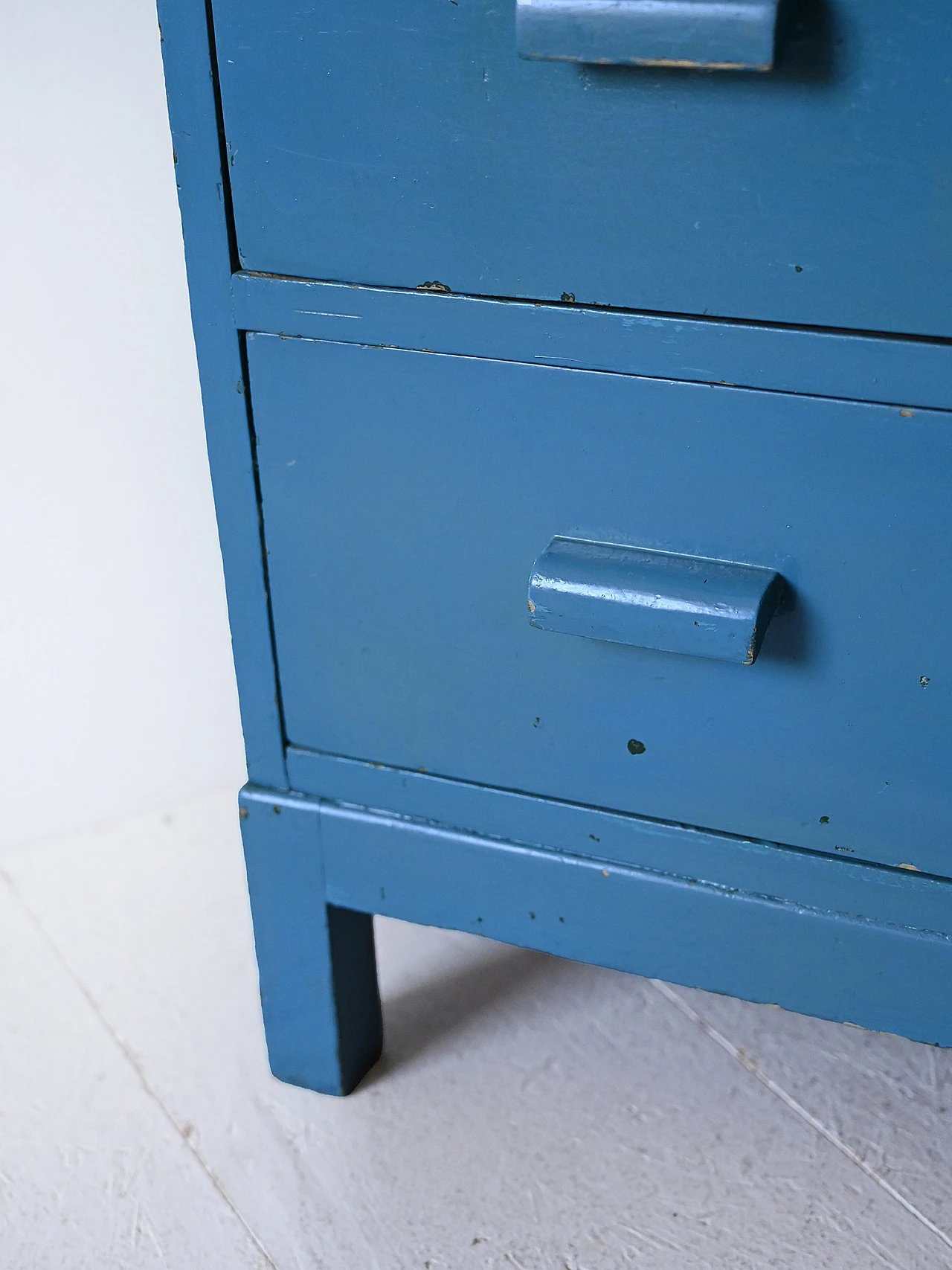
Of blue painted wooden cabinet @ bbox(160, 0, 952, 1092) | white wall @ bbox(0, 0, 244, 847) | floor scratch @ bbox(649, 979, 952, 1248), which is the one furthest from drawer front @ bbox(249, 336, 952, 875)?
white wall @ bbox(0, 0, 244, 847)

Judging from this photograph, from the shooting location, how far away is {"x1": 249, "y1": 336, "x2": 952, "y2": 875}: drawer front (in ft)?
2.33

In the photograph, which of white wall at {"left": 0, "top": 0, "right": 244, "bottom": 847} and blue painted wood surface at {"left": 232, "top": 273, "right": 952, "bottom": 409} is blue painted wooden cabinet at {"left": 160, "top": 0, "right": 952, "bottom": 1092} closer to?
blue painted wood surface at {"left": 232, "top": 273, "right": 952, "bottom": 409}

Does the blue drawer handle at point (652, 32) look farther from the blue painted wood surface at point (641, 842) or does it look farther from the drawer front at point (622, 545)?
the blue painted wood surface at point (641, 842)

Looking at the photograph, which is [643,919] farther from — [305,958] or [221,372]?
[221,372]

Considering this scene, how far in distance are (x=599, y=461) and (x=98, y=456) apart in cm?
59

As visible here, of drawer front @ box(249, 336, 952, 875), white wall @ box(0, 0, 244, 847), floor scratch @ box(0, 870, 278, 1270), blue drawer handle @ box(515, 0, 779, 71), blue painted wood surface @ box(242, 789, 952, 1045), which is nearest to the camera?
blue drawer handle @ box(515, 0, 779, 71)

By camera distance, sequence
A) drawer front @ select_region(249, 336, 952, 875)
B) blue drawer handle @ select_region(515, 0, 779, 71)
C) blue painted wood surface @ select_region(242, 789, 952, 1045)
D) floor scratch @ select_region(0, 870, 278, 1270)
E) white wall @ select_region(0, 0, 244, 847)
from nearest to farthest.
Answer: blue drawer handle @ select_region(515, 0, 779, 71), drawer front @ select_region(249, 336, 952, 875), blue painted wood surface @ select_region(242, 789, 952, 1045), floor scratch @ select_region(0, 870, 278, 1270), white wall @ select_region(0, 0, 244, 847)

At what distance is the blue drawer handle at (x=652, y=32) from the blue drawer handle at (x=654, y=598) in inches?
9.8

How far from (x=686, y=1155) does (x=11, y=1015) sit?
21.0 inches

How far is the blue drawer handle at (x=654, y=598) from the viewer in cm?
72

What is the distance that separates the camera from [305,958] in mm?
965

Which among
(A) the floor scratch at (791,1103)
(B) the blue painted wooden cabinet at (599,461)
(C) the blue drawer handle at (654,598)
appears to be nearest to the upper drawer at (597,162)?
(B) the blue painted wooden cabinet at (599,461)

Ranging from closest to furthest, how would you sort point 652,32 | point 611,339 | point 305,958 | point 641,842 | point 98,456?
point 652,32, point 611,339, point 641,842, point 305,958, point 98,456

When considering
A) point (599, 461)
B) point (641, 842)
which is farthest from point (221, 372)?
point (641, 842)
